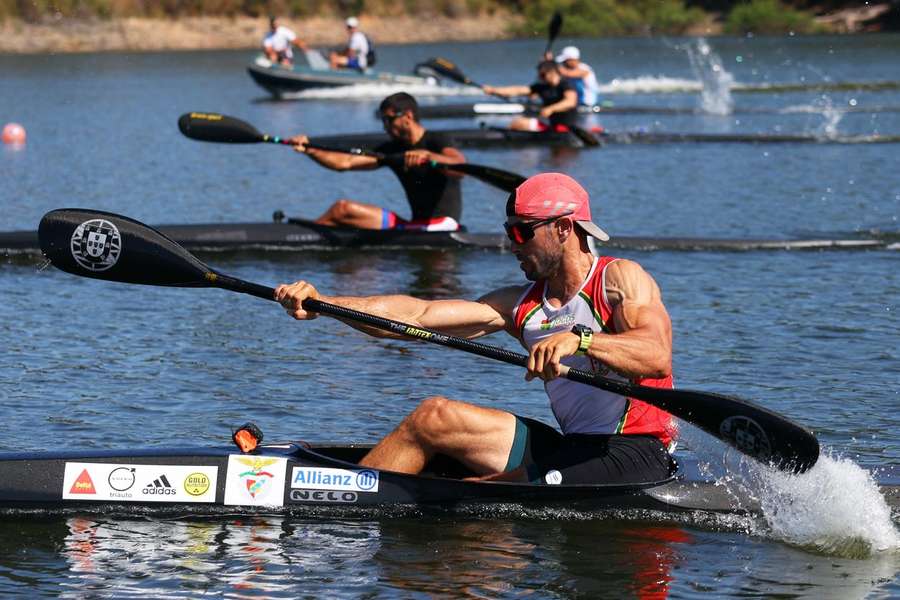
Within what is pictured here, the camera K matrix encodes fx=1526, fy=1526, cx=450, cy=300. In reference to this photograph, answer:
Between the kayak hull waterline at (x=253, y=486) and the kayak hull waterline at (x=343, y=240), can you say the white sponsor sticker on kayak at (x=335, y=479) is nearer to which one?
the kayak hull waterline at (x=253, y=486)

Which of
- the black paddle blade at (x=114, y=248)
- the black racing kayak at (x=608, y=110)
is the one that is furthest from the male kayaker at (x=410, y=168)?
the black racing kayak at (x=608, y=110)

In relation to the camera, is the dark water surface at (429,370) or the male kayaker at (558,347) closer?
the male kayaker at (558,347)

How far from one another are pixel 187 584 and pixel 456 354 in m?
5.07

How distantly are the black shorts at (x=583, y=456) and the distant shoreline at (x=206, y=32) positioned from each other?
55.4 m

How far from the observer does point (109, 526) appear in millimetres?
7398

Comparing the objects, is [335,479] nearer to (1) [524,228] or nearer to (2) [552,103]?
(1) [524,228]

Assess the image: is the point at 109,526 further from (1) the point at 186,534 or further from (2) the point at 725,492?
(2) the point at 725,492

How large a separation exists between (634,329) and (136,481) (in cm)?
254

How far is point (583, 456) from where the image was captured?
280 inches

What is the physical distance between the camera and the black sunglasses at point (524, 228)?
6840mm

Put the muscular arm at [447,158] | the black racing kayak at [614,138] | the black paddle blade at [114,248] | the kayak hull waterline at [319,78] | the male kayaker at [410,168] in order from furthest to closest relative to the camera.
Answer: the kayak hull waterline at [319,78]
the black racing kayak at [614,138]
the muscular arm at [447,158]
the male kayaker at [410,168]
the black paddle blade at [114,248]

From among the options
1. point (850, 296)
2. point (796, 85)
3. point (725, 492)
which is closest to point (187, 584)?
point (725, 492)

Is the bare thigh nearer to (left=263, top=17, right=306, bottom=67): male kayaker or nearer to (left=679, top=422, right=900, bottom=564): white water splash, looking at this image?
(left=679, top=422, right=900, bottom=564): white water splash

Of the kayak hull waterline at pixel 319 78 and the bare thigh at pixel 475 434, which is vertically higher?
the kayak hull waterline at pixel 319 78
